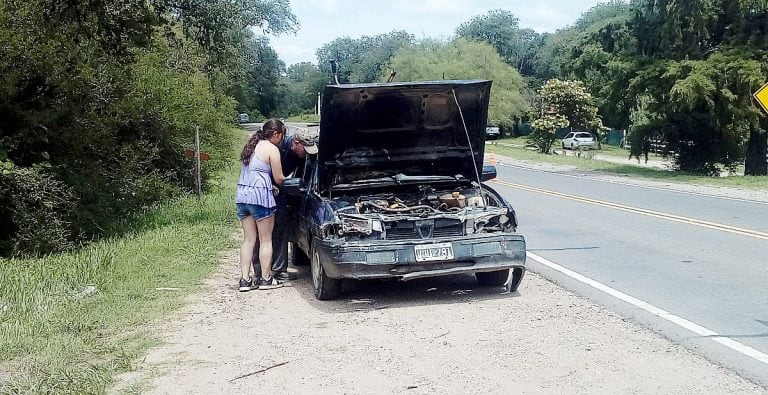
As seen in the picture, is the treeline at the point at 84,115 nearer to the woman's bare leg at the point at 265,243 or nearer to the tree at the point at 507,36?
the woman's bare leg at the point at 265,243

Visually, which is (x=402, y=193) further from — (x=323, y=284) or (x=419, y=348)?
(x=419, y=348)

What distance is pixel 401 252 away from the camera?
7.93 m

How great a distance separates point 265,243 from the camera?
9172 millimetres

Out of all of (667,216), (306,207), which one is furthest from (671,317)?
(667,216)

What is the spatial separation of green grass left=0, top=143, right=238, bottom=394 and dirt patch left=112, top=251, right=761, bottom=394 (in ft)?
1.05

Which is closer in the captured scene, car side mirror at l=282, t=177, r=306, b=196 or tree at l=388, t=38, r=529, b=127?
car side mirror at l=282, t=177, r=306, b=196

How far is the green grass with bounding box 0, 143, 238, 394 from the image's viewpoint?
20.2 feet

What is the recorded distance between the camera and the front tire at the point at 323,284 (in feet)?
27.7

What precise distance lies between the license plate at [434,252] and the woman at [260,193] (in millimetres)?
1927

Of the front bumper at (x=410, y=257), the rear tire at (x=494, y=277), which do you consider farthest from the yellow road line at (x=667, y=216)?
the front bumper at (x=410, y=257)

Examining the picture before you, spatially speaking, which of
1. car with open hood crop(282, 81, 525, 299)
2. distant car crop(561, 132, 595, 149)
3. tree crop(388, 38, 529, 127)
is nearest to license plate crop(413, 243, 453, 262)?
car with open hood crop(282, 81, 525, 299)

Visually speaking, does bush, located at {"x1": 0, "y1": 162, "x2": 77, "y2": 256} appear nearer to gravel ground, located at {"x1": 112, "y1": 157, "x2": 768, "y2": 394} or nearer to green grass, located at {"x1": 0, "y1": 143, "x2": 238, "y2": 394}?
green grass, located at {"x1": 0, "y1": 143, "x2": 238, "y2": 394}

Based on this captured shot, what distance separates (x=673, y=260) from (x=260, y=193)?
5056 mm

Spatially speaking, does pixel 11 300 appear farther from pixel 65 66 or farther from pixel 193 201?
pixel 193 201
